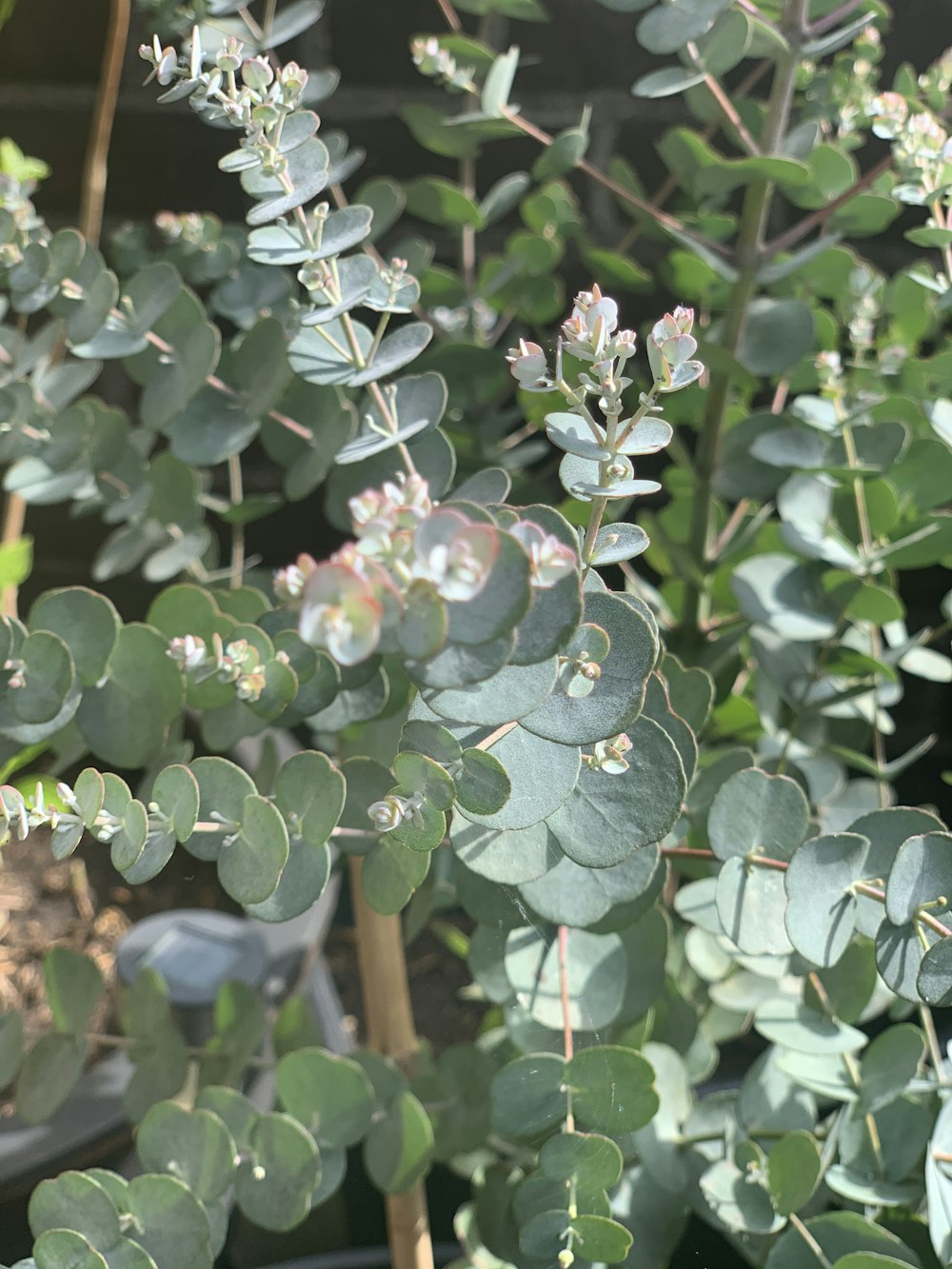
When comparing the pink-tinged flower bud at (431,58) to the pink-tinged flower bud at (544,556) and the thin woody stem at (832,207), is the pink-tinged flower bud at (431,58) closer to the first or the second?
the thin woody stem at (832,207)

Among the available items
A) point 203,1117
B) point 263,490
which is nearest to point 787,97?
point 203,1117

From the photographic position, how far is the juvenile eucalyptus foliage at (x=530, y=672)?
28 centimetres

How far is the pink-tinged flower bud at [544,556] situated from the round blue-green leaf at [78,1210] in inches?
9.9

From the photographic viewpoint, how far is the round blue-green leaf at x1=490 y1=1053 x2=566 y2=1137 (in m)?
0.38

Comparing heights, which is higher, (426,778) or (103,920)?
(426,778)

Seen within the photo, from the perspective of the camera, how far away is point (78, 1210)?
35 centimetres

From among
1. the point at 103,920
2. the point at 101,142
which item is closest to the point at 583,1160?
the point at 103,920

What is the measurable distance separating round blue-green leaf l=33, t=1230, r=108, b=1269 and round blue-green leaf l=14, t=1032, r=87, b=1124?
16 centimetres

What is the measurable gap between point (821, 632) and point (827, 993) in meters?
0.16

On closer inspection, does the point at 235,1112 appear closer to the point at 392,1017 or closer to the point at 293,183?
the point at 392,1017

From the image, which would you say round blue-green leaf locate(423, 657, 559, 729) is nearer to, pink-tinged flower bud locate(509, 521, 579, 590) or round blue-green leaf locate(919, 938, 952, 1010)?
pink-tinged flower bud locate(509, 521, 579, 590)

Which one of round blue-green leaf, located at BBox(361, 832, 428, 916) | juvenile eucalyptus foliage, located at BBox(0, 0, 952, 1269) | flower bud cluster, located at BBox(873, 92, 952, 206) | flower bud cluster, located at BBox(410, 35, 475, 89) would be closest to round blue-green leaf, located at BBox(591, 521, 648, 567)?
juvenile eucalyptus foliage, located at BBox(0, 0, 952, 1269)

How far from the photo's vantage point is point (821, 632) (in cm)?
49

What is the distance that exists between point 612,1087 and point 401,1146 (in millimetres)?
119
